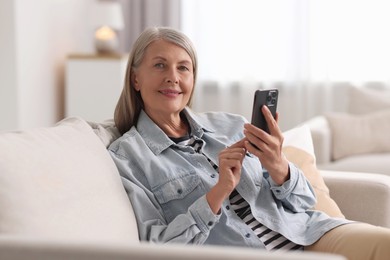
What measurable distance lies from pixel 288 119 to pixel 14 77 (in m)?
2.17

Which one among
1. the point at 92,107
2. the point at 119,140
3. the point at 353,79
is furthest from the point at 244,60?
the point at 119,140

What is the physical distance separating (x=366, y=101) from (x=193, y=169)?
277cm

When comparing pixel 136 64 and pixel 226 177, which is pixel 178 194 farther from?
pixel 136 64

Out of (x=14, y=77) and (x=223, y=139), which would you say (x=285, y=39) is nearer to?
(x=14, y=77)

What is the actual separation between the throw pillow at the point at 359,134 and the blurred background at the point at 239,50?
51.9 inches

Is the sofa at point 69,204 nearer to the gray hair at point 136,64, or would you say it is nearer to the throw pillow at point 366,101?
the gray hair at point 136,64

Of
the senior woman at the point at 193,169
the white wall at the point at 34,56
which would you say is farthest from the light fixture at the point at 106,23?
the senior woman at the point at 193,169

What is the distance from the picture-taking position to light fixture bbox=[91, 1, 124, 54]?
18.6 ft

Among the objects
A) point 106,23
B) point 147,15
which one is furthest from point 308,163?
point 147,15

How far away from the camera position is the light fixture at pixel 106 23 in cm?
568

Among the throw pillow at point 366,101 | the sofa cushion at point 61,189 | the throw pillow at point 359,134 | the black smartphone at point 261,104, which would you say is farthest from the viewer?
the throw pillow at point 366,101

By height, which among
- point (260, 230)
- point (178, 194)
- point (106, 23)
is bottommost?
point (260, 230)

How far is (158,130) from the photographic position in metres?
2.25

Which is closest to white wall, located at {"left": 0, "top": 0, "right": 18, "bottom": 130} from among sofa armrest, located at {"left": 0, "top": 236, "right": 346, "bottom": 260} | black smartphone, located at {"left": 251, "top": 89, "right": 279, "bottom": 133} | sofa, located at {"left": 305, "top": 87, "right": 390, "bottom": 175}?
sofa, located at {"left": 305, "top": 87, "right": 390, "bottom": 175}
